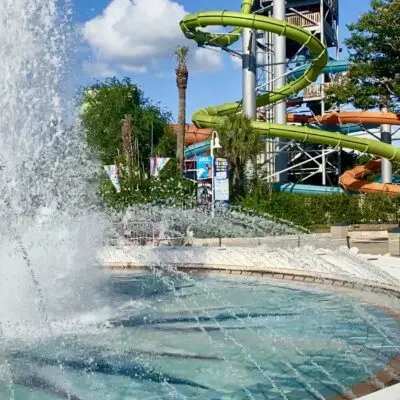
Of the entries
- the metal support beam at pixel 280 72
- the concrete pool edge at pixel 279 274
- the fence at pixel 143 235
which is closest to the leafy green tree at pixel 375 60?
the fence at pixel 143 235

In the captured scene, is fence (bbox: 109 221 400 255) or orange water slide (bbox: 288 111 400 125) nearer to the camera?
fence (bbox: 109 221 400 255)

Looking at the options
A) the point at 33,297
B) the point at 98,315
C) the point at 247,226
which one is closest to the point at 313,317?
the point at 98,315

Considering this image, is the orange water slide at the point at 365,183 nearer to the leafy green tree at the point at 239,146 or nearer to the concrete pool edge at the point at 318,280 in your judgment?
the leafy green tree at the point at 239,146

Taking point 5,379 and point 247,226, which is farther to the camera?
point 247,226

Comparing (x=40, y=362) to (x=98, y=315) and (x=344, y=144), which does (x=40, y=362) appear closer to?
(x=98, y=315)

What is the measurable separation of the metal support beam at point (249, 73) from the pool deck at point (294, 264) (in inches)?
684

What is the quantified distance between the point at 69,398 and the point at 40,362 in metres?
1.28

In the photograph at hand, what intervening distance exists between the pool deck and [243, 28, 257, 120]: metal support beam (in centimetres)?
1737

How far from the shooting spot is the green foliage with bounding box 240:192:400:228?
3022cm

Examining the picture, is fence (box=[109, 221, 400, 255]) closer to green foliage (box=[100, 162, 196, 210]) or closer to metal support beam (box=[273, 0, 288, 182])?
green foliage (box=[100, 162, 196, 210])

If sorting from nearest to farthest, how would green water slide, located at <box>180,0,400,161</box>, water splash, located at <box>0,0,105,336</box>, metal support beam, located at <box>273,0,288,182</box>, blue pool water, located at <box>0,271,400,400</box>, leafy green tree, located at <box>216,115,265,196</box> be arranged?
blue pool water, located at <box>0,271,400,400</box>, water splash, located at <box>0,0,105,336</box>, leafy green tree, located at <box>216,115,265,196</box>, green water slide, located at <box>180,0,400,161</box>, metal support beam, located at <box>273,0,288,182</box>

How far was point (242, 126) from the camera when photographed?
31141 mm

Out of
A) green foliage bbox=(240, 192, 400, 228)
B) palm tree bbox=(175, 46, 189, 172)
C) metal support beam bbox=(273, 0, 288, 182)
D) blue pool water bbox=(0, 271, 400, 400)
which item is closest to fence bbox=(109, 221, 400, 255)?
blue pool water bbox=(0, 271, 400, 400)

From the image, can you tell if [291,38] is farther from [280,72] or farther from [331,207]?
[331,207]
